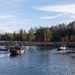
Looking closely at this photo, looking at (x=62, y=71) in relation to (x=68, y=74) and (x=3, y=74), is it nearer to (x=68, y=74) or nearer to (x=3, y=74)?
(x=68, y=74)

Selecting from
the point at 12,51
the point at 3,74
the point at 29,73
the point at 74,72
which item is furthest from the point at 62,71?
the point at 12,51

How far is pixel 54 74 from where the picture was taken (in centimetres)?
6525

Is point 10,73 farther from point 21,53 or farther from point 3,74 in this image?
point 21,53

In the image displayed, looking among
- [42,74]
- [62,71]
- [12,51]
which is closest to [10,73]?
[42,74]

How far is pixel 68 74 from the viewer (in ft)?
215

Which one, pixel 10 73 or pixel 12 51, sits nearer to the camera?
pixel 10 73

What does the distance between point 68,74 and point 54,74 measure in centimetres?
291

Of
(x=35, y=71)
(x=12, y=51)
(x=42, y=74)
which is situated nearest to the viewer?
(x=42, y=74)

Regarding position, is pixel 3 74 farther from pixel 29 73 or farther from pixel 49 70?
pixel 49 70

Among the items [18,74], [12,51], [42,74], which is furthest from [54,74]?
[12,51]

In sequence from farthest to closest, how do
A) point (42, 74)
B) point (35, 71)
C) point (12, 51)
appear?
point (12, 51) < point (35, 71) < point (42, 74)

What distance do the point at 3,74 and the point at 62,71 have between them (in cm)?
1342

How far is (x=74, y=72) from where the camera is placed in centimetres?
6825

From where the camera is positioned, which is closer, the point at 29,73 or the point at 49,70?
the point at 29,73
